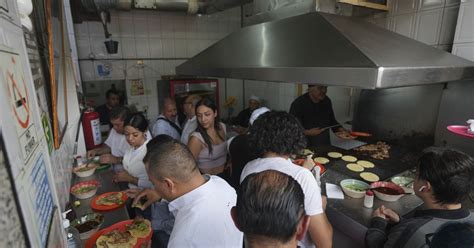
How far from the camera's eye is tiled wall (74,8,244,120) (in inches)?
144

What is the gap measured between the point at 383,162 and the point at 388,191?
588mm

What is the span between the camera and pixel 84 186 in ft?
6.35

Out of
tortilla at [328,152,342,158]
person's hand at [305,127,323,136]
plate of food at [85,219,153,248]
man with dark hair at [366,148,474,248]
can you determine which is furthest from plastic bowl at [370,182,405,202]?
plate of food at [85,219,153,248]

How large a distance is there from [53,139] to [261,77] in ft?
4.07

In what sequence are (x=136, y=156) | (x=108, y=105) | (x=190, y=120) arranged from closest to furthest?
1. (x=136, y=156)
2. (x=190, y=120)
3. (x=108, y=105)

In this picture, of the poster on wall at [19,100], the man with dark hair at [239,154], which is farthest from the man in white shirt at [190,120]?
the poster on wall at [19,100]

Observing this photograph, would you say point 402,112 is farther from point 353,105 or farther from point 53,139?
point 53,139

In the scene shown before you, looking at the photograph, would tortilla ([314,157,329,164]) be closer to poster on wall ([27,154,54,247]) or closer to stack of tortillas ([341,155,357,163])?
stack of tortillas ([341,155,357,163])

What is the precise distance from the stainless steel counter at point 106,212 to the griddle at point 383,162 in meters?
1.62

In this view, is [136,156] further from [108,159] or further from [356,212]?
[356,212]

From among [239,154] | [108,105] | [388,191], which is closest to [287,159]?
[239,154]

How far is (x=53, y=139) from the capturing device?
134 cm

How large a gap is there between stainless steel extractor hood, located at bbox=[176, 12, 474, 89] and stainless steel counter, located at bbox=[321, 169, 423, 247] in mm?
767

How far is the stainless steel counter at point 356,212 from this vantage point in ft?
4.63
